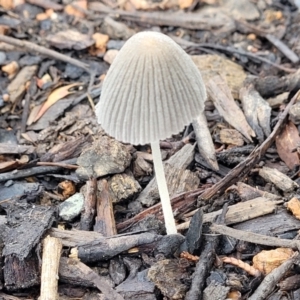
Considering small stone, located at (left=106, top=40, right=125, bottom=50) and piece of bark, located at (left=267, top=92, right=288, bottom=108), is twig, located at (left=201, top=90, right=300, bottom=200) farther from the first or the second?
small stone, located at (left=106, top=40, right=125, bottom=50)

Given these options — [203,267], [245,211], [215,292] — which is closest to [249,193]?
[245,211]

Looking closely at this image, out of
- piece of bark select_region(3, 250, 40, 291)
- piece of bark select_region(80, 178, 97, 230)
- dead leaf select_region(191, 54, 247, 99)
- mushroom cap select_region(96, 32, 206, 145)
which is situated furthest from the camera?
dead leaf select_region(191, 54, 247, 99)

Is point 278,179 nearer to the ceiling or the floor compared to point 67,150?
nearer to the ceiling

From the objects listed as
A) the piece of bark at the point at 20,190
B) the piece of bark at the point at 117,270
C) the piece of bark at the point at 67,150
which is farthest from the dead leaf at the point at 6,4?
the piece of bark at the point at 117,270

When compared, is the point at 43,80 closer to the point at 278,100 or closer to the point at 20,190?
the point at 20,190

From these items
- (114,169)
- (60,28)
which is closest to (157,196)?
(114,169)

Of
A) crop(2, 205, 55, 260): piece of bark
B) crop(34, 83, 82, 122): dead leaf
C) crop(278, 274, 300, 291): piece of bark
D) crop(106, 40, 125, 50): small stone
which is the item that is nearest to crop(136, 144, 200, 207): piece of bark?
crop(2, 205, 55, 260): piece of bark
